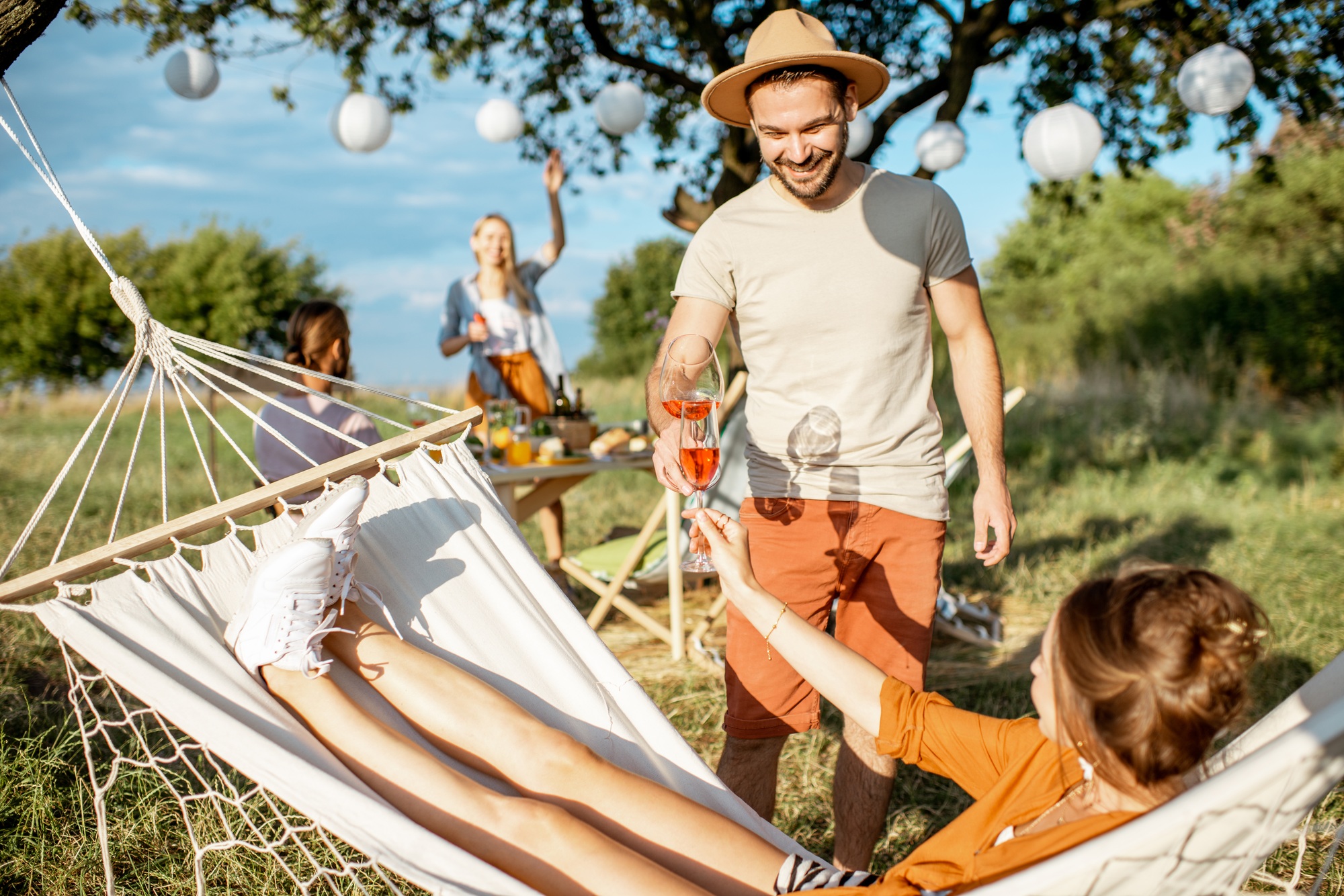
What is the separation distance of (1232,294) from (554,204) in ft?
28.0

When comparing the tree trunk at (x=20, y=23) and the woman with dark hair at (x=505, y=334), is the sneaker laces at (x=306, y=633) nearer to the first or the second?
the tree trunk at (x=20, y=23)

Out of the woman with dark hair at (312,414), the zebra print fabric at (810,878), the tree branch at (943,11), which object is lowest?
the zebra print fabric at (810,878)

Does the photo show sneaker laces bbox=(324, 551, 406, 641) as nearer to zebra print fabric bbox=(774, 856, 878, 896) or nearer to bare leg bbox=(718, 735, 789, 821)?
bare leg bbox=(718, 735, 789, 821)

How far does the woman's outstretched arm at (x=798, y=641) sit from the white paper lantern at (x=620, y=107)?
4151 mm

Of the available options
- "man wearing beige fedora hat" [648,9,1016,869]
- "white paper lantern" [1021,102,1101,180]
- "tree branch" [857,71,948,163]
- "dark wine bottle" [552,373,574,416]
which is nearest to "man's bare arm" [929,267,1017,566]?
"man wearing beige fedora hat" [648,9,1016,869]

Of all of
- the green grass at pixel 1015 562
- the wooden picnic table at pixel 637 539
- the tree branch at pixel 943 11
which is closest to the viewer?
the green grass at pixel 1015 562

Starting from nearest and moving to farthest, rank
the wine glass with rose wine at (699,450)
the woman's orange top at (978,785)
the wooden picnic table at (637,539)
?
the woman's orange top at (978,785) → the wine glass with rose wine at (699,450) → the wooden picnic table at (637,539)

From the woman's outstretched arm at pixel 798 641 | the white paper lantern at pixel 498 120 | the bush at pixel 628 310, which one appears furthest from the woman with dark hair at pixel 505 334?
the bush at pixel 628 310

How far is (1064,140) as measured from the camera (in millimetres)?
4359

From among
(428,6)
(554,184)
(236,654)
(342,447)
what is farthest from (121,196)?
(236,654)

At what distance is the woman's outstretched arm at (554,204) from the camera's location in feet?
15.4

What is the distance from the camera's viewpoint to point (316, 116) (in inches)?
200

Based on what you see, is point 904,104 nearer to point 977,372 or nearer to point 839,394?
point 977,372

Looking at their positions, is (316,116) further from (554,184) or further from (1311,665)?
(1311,665)
